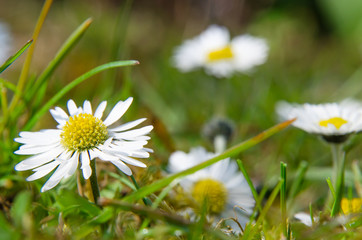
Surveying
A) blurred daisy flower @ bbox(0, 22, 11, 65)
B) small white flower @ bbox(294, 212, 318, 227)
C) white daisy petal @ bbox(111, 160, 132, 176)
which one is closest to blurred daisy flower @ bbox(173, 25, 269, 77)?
blurred daisy flower @ bbox(0, 22, 11, 65)

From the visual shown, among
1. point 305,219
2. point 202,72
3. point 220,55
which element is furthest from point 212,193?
point 202,72

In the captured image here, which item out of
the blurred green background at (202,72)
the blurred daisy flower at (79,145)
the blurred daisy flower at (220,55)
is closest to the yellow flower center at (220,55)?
the blurred daisy flower at (220,55)

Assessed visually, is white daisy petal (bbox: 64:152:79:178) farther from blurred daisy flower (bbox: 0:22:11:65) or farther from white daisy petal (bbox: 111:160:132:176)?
blurred daisy flower (bbox: 0:22:11:65)

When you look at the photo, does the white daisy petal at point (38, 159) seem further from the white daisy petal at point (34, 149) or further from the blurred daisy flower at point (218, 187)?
the blurred daisy flower at point (218, 187)

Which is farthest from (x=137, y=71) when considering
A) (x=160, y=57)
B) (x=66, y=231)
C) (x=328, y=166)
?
(x=66, y=231)

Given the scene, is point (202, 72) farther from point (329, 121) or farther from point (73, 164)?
point (73, 164)

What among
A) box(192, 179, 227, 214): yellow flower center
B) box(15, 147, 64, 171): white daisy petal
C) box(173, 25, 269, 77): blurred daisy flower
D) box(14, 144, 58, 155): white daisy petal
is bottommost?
box(192, 179, 227, 214): yellow flower center
